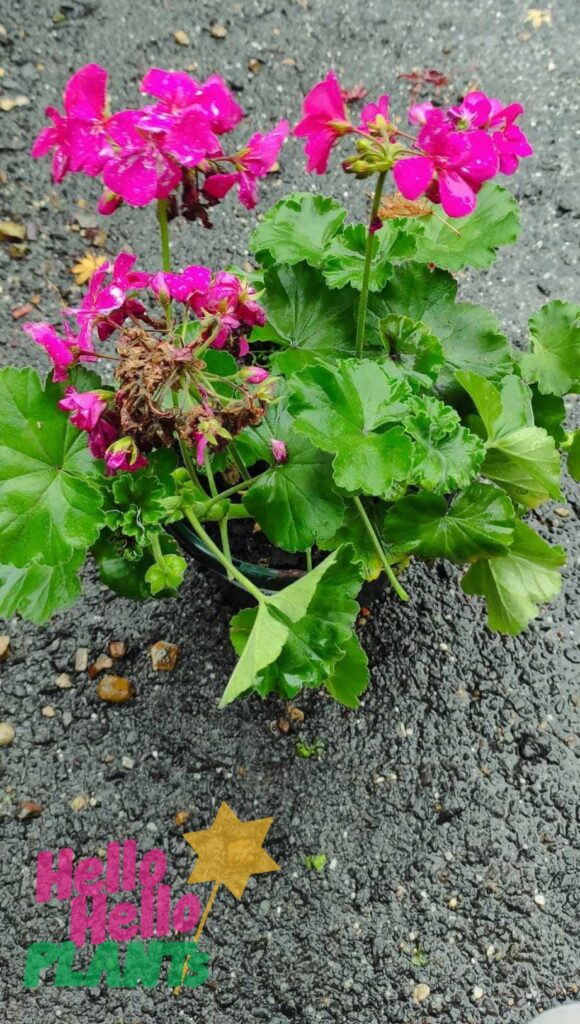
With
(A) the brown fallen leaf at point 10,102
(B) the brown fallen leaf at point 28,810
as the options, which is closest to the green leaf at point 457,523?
(B) the brown fallen leaf at point 28,810

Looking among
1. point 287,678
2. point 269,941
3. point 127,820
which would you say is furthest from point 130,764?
point 287,678

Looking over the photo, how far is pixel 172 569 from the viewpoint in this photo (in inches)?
36.6

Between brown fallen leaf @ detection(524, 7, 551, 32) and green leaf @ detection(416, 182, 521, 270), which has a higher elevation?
brown fallen leaf @ detection(524, 7, 551, 32)

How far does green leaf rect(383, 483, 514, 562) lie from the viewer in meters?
0.98

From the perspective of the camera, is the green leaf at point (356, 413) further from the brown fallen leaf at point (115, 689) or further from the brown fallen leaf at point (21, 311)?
the brown fallen leaf at point (21, 311)

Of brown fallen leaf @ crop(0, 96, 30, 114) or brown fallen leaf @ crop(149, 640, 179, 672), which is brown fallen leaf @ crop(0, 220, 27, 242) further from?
brown fallen leaf @ crop(149, 640, 179, 672)

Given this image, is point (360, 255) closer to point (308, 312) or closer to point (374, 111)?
point (308, 312)

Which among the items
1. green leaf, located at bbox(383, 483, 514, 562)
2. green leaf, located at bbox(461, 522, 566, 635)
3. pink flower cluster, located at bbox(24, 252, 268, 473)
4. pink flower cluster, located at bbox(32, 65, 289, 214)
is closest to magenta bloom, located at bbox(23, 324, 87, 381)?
pink flower cluster, located at bbox(24, 252, 268, 473)

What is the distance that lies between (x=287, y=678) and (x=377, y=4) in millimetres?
1886

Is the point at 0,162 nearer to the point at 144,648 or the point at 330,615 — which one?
the point at 144,648

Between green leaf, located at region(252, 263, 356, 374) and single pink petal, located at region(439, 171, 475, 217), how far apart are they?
0.96ft

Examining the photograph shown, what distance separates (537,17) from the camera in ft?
6.97

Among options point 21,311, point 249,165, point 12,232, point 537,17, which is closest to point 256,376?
point 249,165

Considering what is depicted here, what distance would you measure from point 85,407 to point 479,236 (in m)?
0.57
